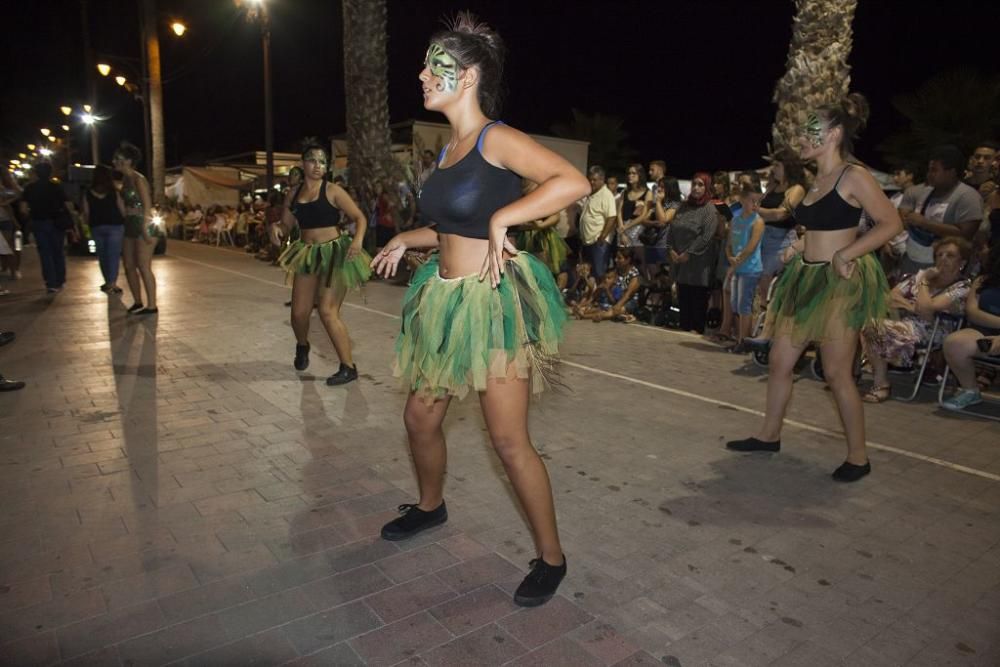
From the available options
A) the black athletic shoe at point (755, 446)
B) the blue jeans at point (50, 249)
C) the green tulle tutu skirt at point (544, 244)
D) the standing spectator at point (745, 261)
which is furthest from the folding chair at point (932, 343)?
the blue jeans at point (50, 249)

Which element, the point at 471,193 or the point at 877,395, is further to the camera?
the point at 877,395

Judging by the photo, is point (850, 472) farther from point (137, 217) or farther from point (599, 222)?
point (137, 217)

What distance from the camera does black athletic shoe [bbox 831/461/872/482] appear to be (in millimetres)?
4309

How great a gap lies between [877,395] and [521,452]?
15.5 ft

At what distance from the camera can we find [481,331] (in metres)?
2.78

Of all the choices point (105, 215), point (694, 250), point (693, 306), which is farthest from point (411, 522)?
point (105, 215)

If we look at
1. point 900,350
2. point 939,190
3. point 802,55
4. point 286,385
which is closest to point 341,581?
point 286,385

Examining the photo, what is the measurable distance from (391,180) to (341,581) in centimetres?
1376

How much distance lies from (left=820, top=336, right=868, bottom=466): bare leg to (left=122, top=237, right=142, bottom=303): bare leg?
29.3ft

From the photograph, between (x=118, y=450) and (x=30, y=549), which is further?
(x=118, y=450)

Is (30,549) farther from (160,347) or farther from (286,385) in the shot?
(160,347)

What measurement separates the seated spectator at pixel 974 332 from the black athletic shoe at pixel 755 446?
2245mm

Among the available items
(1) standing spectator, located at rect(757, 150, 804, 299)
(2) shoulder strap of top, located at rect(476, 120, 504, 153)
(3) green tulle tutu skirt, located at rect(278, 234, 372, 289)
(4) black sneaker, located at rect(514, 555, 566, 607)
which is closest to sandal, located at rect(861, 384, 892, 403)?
(1) standing spectator, located at rect(757, 150, 804, 299)

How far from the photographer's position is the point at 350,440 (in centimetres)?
485
